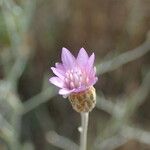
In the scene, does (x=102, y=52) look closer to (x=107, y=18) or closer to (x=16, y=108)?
(x=107, y=18)

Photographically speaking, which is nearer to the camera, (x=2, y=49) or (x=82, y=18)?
(x=2, y=49)

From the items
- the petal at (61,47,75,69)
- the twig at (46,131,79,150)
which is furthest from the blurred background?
the petal at (61,47,75,69)

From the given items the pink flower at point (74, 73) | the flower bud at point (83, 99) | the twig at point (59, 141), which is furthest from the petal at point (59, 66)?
the twig at point (59, 141)

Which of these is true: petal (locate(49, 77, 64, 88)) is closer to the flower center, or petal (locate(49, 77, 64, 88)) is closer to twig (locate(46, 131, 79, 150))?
the flower center

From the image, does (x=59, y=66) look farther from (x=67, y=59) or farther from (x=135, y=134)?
(x=135, y=134)

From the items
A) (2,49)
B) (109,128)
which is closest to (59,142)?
(109,128)
